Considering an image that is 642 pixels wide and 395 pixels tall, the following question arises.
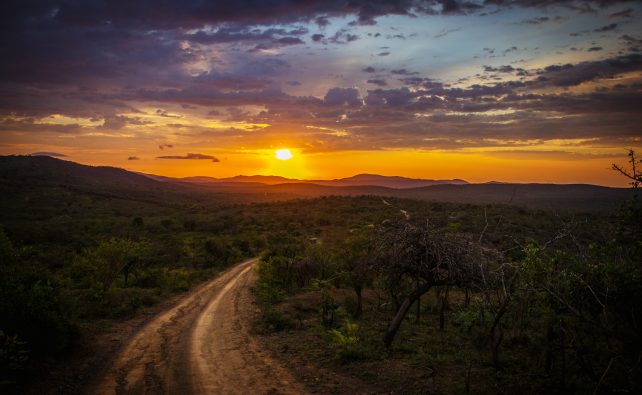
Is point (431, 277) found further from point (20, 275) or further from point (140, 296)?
point (140, 296)

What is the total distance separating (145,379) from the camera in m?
10.5

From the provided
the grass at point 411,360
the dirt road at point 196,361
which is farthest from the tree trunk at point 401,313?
the dirt road at point 196,361

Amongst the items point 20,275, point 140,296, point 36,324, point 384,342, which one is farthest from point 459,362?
point 140,296

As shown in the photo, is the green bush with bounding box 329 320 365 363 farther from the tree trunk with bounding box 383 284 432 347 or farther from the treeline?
the tree trunk with bounding box 383 284 432 347

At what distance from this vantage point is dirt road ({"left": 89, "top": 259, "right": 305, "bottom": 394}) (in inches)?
393

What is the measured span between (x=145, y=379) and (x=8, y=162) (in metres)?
173

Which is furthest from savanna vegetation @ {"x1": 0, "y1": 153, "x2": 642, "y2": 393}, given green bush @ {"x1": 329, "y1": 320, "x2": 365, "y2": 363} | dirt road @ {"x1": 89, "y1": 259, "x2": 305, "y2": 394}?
dirt road @ {"x1": 89, "y1": 259, "x2": 305, "y2": 394}

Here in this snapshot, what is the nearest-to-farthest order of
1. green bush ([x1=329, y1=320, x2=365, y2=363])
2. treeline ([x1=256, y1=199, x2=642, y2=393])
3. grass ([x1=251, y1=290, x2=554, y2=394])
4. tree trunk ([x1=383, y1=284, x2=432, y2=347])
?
treeline ([x1=256, y1=199, x2=642, y2=393]) → grass ([x1=251, y1=290, x2=554, y2=394]) → green bush ([x1=329, y1=320, x2=365, y2=363]) → tree trunk ([x1=383, y1=284, x2=432, y2=347])

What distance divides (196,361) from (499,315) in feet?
29.4

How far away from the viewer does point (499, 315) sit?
9.60 metres

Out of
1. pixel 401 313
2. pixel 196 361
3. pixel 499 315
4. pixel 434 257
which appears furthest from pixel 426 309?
pixel 196 361

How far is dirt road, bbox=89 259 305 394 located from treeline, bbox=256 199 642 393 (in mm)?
1732

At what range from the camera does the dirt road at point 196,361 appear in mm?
9992

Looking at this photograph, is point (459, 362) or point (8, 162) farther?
point (8, 162)
